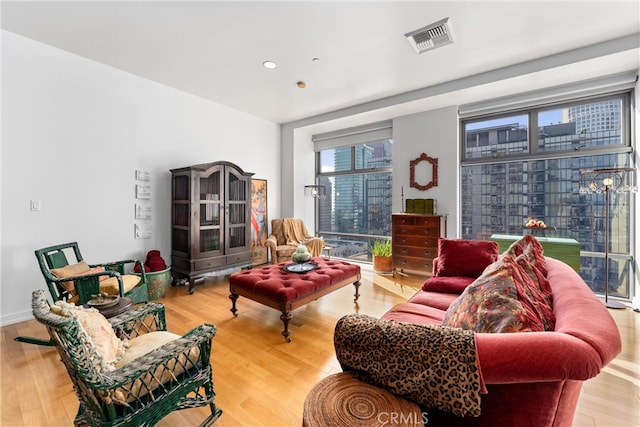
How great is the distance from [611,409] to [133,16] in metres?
4.63

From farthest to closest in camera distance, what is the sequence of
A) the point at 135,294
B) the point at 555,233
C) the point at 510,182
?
the point at 510,182 < the point at 555,233 < the point at 135,294

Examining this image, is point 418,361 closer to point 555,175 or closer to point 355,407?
point 355,407

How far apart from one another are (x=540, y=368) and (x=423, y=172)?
4.18 meters

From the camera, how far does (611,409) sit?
1624 mm

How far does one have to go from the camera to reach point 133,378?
1.14m

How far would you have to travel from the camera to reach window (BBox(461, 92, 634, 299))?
3.46 m

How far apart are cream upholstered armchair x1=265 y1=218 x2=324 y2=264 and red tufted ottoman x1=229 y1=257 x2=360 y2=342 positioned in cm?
152

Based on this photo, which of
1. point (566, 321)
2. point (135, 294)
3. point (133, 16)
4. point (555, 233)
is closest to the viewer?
point (566, 321)

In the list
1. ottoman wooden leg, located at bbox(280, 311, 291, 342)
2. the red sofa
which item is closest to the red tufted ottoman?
ottoman wooden leg, located at bbox(280, 311, 291, 342)

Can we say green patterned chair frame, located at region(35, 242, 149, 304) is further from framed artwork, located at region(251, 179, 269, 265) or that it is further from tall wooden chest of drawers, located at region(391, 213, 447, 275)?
tall wooden chest of drawers, located at region(391, 213, 447, 275)

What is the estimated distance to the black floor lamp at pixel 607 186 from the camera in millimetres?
3139

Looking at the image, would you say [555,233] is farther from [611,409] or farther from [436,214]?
[611,409]

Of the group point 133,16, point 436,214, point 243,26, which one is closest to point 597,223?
point 436,214

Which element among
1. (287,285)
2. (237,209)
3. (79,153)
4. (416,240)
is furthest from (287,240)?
(79,153)
